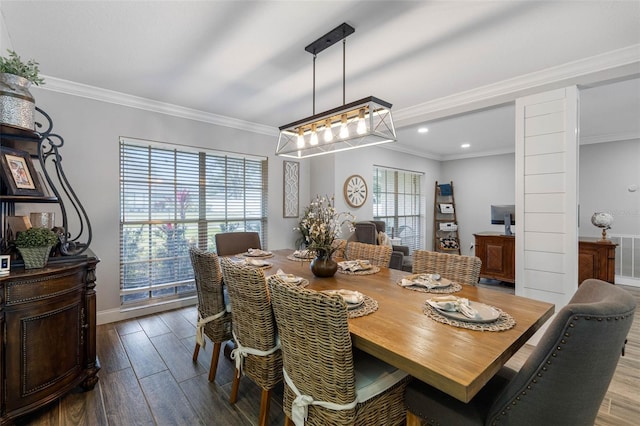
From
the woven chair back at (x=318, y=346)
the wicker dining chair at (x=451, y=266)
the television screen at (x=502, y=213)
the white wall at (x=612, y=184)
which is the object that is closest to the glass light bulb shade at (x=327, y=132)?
the wicker dining chair at (x=451, y=266)

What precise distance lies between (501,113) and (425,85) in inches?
68.1

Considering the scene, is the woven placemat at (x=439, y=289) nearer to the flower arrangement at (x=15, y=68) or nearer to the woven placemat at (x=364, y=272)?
the woven placemat at (x=364, y=272)

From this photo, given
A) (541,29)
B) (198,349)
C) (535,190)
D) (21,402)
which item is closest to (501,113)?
(535,190)

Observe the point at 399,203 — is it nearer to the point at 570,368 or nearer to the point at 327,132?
the point at 327,132

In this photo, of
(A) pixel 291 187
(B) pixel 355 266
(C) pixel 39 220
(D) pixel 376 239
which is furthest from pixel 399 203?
(C) pixel 39 220

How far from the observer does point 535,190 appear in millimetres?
2863

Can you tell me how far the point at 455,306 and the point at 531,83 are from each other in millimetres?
2534

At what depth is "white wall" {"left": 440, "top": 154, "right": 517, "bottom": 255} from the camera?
6469mm

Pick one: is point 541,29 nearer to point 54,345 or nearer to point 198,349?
point 198,349

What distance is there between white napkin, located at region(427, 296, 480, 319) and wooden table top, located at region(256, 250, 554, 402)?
90mm

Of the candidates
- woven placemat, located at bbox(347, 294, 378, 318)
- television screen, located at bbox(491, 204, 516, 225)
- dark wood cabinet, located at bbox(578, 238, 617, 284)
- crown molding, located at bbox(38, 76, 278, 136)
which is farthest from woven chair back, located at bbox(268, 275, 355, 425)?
television screen, located at bbox(491, 204, 516, 225)

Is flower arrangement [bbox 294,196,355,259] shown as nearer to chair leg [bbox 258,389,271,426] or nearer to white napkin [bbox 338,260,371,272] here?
white napkin [bbox 338,260,371,272]

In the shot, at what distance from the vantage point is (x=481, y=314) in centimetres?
142

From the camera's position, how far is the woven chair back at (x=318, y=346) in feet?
3.85
